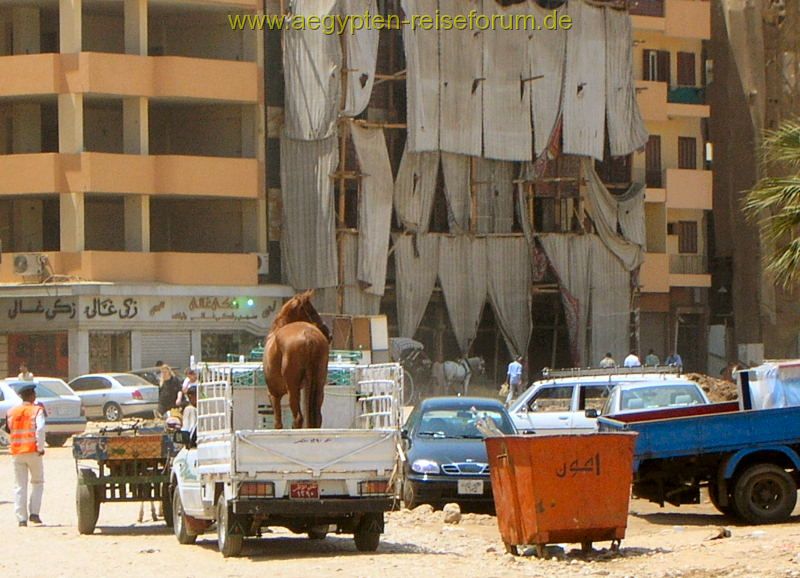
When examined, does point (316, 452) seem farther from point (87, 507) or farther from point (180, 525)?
point (87, 507)

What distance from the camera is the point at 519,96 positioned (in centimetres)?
5591

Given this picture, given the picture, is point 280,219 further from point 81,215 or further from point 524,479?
point 524,479

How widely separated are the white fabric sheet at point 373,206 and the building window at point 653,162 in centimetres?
1204

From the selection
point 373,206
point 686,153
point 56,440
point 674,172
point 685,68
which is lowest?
point 56,440

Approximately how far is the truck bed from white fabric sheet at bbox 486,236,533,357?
36.4 metres

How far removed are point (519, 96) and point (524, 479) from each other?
136 feet

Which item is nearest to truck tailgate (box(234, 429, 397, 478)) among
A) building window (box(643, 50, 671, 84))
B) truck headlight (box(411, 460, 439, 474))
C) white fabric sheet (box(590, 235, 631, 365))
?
truck headlight (box(411, 460, 439, 474))

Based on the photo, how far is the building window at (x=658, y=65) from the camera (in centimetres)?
6288

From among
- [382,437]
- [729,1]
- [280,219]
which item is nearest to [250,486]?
[382,437]

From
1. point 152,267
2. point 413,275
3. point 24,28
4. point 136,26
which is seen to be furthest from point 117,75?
point 413,275

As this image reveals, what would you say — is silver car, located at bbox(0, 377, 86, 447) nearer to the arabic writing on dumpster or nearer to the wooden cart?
the wooden cart

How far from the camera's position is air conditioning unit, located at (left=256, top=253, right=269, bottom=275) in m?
52.9

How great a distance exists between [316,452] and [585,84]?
4236 cm

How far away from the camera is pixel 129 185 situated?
49938 millimetres
